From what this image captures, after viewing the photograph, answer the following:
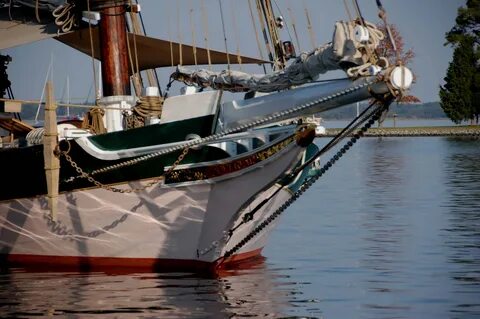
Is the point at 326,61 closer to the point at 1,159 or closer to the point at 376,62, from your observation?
the point at 376,62

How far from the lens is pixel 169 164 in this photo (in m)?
21.3

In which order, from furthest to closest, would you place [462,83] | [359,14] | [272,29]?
1. [462,83]
2. [272,29]
3. [359,14]

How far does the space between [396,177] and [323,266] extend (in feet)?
93.4

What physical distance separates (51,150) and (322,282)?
4.94 meters

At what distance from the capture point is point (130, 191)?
2173cm

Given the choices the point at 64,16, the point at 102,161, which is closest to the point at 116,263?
the point at 102,161

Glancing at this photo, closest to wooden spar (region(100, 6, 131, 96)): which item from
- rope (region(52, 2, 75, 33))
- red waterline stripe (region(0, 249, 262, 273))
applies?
rope (region(52, 2, 75, 33))

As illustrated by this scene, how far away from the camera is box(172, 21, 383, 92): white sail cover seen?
18.7 meters

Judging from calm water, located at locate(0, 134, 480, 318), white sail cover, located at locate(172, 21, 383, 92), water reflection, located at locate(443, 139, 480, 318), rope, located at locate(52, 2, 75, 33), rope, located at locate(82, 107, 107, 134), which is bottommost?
water reflection, located at locate(443, 139, 480, 318)

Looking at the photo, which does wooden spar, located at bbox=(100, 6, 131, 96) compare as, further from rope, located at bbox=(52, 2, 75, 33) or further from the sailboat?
rope, located at bbox=(52, 2, 75, 33)

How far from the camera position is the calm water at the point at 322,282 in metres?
18.8

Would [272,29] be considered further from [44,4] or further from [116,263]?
[116,263]

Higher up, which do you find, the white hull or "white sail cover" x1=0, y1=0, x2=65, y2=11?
"white sail cover" x1=0, y1=0, x2=65, y2=11

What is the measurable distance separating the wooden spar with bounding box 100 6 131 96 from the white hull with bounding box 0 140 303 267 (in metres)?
2.67
